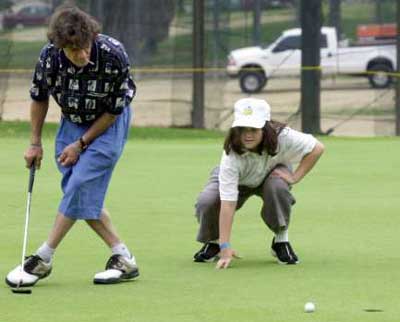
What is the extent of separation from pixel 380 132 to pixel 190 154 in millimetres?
6466

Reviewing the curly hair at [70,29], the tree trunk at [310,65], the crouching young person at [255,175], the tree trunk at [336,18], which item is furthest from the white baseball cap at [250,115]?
the tree trunk at [336,18]

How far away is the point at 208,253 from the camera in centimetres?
894

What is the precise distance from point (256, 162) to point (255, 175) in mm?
98

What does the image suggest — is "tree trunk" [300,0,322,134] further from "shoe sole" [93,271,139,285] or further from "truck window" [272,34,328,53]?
"shoe sole" [93,271,139,285]

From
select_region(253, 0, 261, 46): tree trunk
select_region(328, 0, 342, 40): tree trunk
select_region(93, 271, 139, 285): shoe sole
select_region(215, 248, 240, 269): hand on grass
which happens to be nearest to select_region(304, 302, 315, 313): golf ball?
select_region(93, 271, 139, 285): shoe sole

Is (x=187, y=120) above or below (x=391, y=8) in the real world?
below

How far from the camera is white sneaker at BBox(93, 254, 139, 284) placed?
8000 mm

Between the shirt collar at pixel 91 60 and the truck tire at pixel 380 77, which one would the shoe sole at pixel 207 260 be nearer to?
the shirt collar at pixel 91 60

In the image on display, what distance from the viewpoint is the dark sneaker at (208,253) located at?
29.2 ft

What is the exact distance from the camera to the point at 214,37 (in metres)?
23.9

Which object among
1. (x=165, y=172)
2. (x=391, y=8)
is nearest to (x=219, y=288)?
(x=165, y=172)

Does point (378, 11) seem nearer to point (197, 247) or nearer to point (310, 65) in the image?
point (310, 65)

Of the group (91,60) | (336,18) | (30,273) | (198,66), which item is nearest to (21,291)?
(30,273)

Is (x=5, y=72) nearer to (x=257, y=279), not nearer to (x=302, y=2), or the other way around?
(x=302, y=2)
